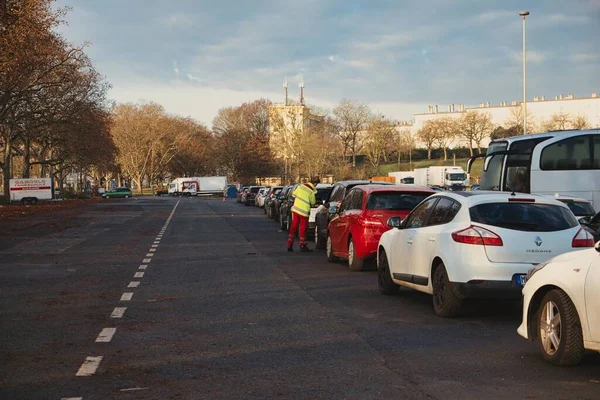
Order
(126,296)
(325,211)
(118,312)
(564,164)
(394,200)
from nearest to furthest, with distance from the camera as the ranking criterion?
(118,312) < (126,296) < (394,200) < (325,211) < (564,164)

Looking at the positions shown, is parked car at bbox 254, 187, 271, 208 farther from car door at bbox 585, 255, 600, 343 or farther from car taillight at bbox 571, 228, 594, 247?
car door at bbox 585, 255, 600, 343

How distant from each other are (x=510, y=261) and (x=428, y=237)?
1.26m

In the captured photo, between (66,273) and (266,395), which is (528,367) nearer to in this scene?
(266,395)

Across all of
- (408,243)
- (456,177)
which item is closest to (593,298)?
(408,243)

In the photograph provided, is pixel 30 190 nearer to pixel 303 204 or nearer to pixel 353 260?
pixel 303 204

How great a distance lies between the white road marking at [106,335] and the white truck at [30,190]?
220 feet

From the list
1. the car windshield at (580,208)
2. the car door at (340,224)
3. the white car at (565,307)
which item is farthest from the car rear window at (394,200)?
the white car at (565,307)

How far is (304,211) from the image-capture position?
1933 centimetres

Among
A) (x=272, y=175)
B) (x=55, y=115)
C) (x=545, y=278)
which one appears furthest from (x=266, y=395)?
(x=272, y=175)

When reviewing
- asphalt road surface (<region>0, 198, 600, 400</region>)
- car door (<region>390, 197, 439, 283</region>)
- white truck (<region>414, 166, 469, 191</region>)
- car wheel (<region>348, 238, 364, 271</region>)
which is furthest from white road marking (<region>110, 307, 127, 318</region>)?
white truck (<region>414, 166, 469, 191</region>)

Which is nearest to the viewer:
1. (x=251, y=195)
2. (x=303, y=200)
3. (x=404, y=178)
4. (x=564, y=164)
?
(x=303, y=200)

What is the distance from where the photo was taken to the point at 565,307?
6.92 m

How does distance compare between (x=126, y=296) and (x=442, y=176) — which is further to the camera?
(x=442, y=176)

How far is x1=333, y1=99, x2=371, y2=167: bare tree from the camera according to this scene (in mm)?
94000
